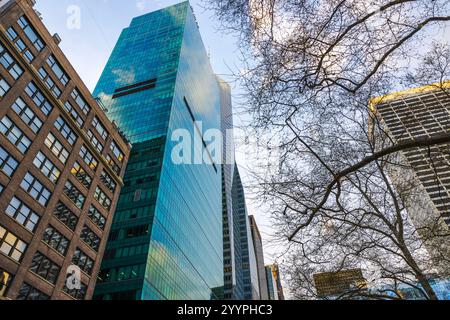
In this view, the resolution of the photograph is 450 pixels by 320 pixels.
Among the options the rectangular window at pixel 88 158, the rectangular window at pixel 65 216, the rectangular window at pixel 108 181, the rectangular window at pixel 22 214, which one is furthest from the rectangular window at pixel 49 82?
the rectangular window at pixel 22 214

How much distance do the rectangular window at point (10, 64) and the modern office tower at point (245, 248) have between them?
113251mm

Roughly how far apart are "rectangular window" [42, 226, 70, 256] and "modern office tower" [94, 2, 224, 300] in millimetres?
16730

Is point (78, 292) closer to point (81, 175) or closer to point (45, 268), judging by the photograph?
point (45, 268)

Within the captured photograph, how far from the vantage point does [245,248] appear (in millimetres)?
160875

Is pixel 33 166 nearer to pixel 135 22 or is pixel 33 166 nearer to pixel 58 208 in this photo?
pixel 58 208

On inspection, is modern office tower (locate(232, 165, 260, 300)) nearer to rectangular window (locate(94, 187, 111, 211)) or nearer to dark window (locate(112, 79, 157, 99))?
dark window (locate(112, 79, 157, 99))

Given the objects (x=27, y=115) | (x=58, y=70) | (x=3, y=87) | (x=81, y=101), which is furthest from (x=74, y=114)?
(x=3, y=87)

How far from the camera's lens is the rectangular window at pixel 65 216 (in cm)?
2986

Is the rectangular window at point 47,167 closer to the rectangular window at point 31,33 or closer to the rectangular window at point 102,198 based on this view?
the rectangular window at point 102,198

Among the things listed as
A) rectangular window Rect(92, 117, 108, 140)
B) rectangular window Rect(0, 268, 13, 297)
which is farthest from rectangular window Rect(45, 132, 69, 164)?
rectangular window Rect(0, 268, 13, 297)

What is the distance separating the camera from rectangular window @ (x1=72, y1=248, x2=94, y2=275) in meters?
31.3
